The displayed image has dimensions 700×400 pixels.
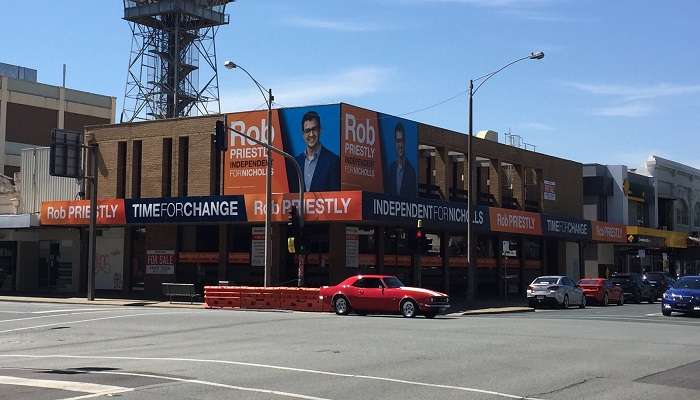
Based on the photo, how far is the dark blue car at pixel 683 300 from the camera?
2970cm

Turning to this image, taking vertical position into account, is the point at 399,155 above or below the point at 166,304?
above

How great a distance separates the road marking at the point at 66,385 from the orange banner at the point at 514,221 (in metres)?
32.6

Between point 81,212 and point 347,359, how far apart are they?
29.3 metres

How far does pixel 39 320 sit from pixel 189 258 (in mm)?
12734

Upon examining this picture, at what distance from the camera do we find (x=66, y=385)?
11477 millimetres

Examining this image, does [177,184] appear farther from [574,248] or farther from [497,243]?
[574,248]

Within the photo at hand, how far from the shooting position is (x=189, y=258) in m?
39.7

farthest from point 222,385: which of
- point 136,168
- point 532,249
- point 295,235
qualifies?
point 532,249

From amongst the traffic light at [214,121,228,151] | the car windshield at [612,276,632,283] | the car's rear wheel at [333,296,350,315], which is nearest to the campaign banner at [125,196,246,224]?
the traffic light at [214,121,228,151]

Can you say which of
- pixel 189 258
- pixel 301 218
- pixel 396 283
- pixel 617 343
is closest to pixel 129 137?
pixel 189 258

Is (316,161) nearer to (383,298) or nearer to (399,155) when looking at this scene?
(399,155)

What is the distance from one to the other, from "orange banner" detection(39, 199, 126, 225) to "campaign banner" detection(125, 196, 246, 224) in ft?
2.35

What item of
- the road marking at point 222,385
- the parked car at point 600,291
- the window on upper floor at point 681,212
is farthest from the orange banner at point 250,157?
the window on upper floor at point 681,212

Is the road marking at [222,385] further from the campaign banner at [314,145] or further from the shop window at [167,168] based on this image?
the shop window at [167,168]
